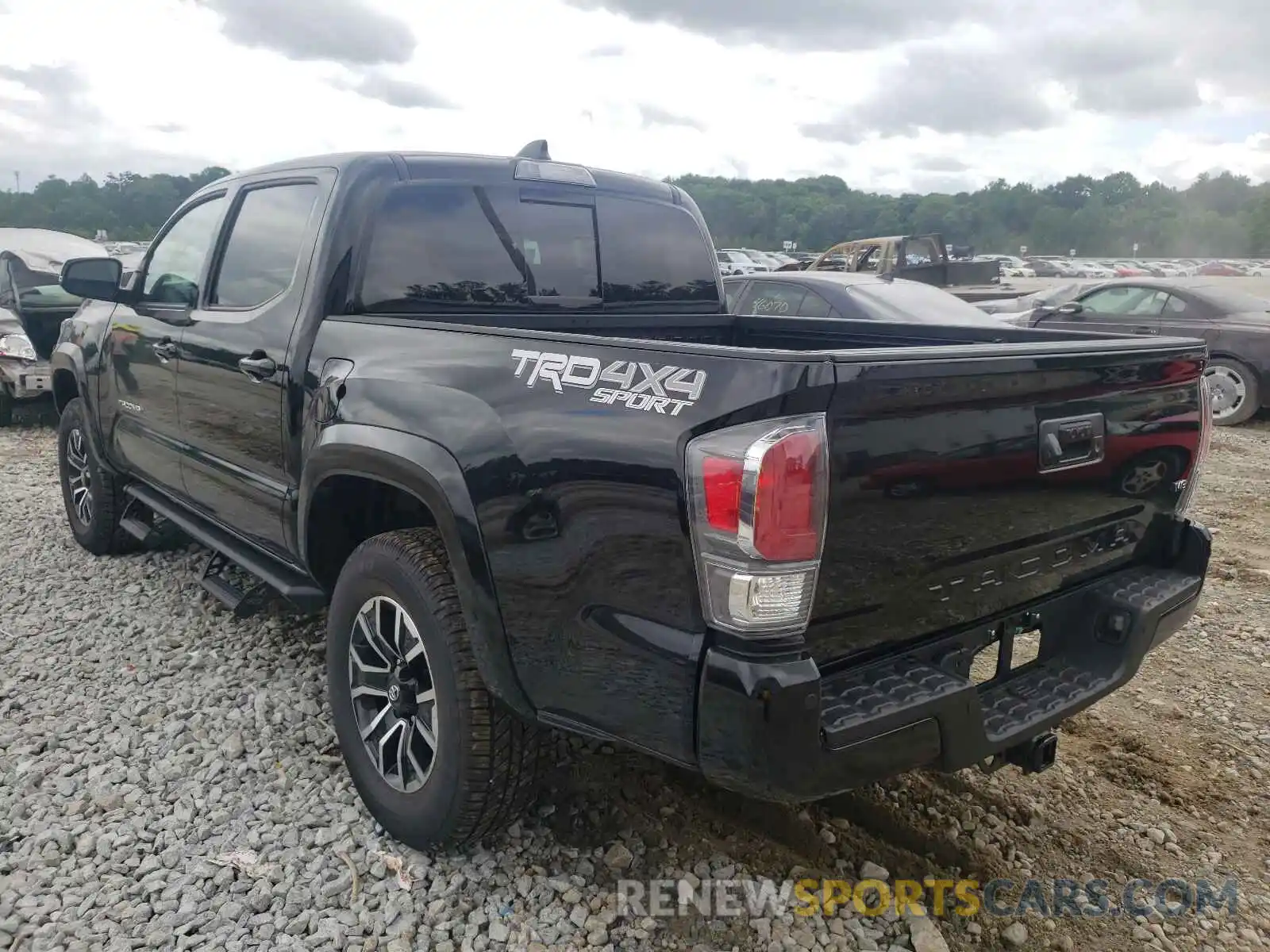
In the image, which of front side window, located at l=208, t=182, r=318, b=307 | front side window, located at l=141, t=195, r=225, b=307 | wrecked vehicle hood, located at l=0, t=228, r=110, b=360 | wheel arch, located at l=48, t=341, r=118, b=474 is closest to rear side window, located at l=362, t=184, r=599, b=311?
front side window, located at l=208, t=182, r=318, b=307

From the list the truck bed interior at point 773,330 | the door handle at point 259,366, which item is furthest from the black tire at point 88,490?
the truck bed interior at point 773,330

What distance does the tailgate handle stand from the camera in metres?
2.28

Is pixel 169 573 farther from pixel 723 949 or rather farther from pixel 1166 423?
pixel 1166 423

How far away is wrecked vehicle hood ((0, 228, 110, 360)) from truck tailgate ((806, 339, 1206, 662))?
27.9ft

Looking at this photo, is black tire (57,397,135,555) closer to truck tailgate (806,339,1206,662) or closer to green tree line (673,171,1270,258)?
truck tailgate (806,339,1206,662)

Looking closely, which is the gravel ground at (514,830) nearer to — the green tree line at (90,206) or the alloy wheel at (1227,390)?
the alloy wheel at (1227,390)

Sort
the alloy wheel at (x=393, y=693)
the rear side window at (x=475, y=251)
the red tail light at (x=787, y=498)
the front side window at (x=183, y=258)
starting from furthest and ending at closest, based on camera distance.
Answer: the front side window at (x=183, y=258)
the rear side window at (x=475, y=251)
the alloy wheel at (x=393, y=693)
the red tail light at (x=787, y=498)

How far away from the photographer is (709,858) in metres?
2.68

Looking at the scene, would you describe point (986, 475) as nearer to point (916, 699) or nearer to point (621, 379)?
point (916, 699)

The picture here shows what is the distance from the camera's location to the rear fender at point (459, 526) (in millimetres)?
2268

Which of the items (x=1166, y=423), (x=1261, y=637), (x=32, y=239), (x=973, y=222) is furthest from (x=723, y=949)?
(x=973, y=222)

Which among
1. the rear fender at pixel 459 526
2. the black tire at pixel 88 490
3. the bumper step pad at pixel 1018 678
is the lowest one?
the black tire at pixel 88 490

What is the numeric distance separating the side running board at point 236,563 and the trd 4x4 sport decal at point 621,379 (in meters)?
1.40

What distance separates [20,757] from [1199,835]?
387 centimetres
